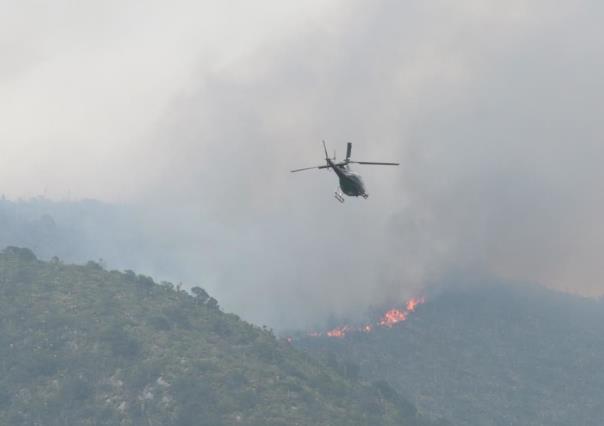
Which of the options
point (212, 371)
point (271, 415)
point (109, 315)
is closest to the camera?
point (271, 415)

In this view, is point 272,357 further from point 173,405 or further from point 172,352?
point 173,405

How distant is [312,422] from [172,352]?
38222 millimetres

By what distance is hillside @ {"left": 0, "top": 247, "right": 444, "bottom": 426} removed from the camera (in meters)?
148

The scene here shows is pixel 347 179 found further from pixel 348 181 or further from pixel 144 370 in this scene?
pixel 144 370

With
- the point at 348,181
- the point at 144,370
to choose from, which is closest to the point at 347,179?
the point at 348,181

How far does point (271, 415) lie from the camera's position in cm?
14762

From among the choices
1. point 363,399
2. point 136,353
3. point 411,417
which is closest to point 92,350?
point 136,353

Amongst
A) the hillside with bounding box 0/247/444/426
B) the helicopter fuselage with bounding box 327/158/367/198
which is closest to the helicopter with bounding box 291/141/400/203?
the helicopter fuselage with bounding box 327/158/367/198

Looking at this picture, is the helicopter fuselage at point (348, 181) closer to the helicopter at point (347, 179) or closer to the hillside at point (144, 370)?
the helicopter at point (347, 179)

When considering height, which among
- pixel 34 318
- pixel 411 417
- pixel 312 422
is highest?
pixel 34 318

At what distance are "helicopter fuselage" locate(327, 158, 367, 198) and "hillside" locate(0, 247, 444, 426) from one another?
8326cm

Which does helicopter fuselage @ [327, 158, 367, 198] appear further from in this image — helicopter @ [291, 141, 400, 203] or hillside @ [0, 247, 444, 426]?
hillside @ [0, 247, 444, 426]

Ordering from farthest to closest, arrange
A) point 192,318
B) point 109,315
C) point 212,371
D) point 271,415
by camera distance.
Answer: point 192,318
point 109,315
point 212,371
point 271,415

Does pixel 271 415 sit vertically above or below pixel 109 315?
below
